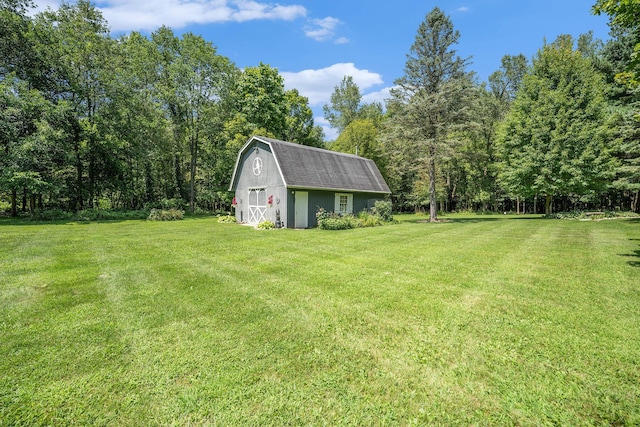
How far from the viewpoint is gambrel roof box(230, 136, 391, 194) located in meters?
16.2

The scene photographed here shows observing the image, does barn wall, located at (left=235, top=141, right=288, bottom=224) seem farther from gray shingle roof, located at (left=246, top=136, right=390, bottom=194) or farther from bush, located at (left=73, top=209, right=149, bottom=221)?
bush, located at (left=73, top=209, right=149, bottom=221)

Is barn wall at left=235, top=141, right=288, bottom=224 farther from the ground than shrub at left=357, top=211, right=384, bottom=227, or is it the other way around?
barn wall at left=235, top=141, right=288, bottom=224

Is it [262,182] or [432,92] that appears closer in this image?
[262,182]

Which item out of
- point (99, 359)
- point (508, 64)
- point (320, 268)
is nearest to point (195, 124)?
point (320, 268)

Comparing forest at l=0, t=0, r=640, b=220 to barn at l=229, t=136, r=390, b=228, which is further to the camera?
forest at l=0, t=0, r=640, b=220

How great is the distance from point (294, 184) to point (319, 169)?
10.0 feet

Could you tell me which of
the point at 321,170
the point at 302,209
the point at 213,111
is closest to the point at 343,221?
the point at 302,209

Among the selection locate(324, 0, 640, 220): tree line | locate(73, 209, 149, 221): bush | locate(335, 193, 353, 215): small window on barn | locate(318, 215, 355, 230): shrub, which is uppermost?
locate(324, 0, 640, 220): tree line

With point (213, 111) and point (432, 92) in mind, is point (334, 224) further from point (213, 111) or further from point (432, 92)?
point (213, 111)

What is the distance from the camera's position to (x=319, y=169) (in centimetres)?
1803

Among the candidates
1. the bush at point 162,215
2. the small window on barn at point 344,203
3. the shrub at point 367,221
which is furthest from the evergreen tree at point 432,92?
the bush at point 162,215

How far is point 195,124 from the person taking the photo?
1132 inches

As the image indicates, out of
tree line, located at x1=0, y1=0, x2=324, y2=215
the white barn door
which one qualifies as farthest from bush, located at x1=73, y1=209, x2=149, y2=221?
the white barn door

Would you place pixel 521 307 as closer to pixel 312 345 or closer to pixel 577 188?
pixel 312 345
